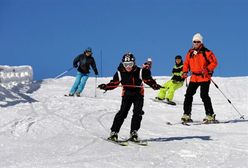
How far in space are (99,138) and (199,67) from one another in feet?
14.0

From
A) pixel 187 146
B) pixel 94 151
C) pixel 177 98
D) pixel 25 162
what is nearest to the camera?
pixel 25 162

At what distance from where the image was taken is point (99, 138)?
9.05m

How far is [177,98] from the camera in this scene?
65.2 ft

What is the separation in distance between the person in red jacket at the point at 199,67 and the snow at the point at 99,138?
70cm

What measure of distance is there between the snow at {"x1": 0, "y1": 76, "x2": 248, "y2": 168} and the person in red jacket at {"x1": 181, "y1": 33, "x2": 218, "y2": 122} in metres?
0.70

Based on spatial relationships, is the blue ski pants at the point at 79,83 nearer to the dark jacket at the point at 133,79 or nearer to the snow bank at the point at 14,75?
the snow bank at the point at 14,75

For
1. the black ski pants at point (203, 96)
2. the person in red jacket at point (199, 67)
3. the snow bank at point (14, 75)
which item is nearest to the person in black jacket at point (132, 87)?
the person in red jacket at point (199, 67)

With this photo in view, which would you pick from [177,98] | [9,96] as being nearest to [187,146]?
[9,96]

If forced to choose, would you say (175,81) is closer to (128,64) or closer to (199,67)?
(199,67)

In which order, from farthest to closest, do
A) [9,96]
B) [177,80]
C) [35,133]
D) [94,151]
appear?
[177,80] < [9,96] < [35,133] < [94,151]

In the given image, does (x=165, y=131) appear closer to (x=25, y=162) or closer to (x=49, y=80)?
(x=25, y=162)

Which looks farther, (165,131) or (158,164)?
(165,131)

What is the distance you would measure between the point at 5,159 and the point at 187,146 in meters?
3.09

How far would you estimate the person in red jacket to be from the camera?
12.2 metres
